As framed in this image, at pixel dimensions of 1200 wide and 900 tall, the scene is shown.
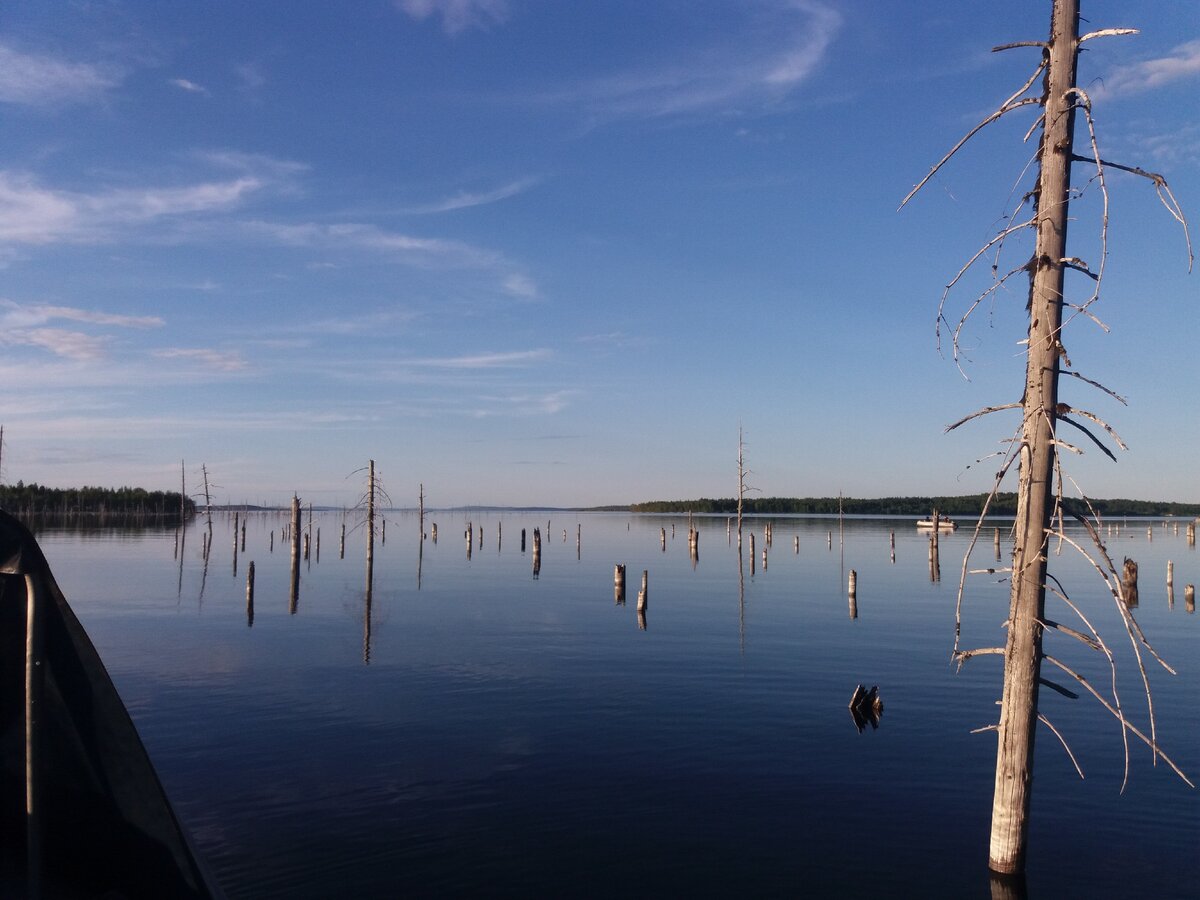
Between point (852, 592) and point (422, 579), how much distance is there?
26174mm

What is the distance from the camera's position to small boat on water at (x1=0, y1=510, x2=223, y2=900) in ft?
17.1

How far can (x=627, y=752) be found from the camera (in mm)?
15219

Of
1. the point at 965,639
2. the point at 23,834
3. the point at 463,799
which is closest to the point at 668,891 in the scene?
the point at 463,799

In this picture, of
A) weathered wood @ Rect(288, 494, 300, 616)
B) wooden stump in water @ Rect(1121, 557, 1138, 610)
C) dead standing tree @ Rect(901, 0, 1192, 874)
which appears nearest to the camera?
dead standing tree @ Rect(901, 0, 1192, 874)

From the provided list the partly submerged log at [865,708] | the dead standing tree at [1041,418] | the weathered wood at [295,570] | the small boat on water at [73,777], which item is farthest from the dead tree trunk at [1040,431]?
the weathered wood at [295,570]

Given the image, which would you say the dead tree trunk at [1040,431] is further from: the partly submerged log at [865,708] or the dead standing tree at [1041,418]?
the partly submerged log at [865,708]

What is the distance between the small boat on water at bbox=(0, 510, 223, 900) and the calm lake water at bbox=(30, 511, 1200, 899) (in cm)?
479

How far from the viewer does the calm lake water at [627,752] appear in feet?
34.3

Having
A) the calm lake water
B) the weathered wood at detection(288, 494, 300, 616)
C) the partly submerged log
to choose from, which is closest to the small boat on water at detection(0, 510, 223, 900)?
the calm lake water

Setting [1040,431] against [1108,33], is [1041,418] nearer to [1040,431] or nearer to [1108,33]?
[1040,431]

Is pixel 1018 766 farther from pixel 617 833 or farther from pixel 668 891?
pixel 617 833

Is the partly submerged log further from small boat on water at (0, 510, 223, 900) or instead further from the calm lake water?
small boat on water at (0, 510, 223, 900)

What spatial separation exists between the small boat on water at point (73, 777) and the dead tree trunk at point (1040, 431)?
7.85 meters

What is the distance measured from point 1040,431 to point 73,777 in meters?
9.08
